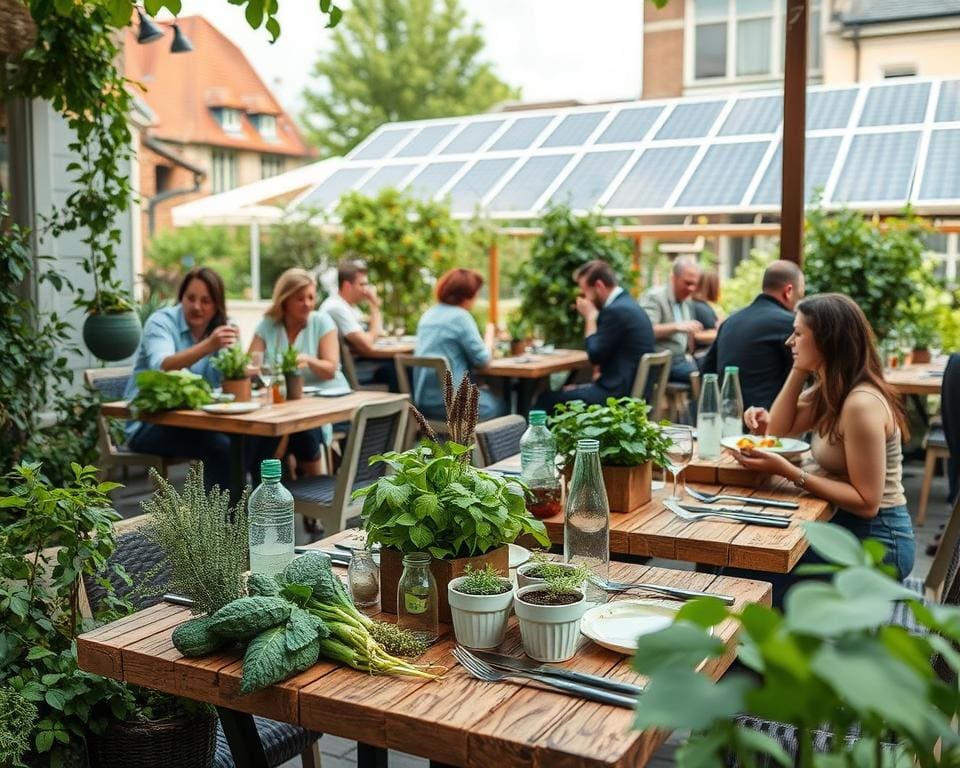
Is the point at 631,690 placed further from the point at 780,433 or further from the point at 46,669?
the point at 780,433

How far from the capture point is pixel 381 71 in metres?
30.7

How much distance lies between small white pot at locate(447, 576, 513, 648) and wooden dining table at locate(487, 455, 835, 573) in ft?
3.05

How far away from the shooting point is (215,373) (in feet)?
18.5

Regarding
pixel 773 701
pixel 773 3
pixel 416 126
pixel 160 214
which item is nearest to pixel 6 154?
pixel 773 701

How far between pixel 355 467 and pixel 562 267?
4.20 meters

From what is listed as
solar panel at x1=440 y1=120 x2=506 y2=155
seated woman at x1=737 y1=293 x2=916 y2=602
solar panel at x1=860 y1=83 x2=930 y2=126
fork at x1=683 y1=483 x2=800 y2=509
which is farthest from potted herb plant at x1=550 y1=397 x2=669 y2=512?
solar panel at x1=440 y1=120 x2=506 y2=155

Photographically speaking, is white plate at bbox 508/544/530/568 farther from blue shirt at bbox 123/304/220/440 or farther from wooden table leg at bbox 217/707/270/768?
blue shirt at bbox 123/304/220/440

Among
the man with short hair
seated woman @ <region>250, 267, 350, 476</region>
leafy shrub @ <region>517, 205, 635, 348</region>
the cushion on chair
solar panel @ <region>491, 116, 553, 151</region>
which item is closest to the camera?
the cushion on chair

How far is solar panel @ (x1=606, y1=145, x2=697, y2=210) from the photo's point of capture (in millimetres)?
9453

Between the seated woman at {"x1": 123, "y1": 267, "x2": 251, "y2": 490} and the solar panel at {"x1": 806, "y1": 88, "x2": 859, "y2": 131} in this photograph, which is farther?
the solar panel at {"x1": 806, "y1": 88, "x2": 859, "y2": 131}

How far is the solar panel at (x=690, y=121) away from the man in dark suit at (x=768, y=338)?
6.08 metres

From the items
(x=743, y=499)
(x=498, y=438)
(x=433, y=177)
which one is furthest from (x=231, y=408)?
(x=433, y=177)

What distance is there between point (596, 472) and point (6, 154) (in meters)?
5.15

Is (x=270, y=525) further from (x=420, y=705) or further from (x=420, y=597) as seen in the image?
(x=420, y=705)
